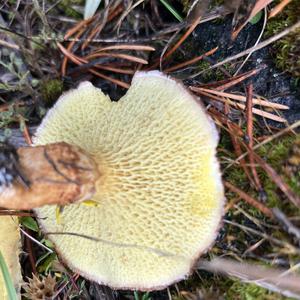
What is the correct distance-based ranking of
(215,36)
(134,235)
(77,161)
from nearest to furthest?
(77,161) < (134,235) < (215,36)

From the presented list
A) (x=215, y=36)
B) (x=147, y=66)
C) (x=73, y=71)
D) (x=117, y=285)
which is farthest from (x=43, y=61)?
(x=117, y=285)

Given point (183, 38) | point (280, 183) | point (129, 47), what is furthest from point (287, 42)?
point (129, 47)

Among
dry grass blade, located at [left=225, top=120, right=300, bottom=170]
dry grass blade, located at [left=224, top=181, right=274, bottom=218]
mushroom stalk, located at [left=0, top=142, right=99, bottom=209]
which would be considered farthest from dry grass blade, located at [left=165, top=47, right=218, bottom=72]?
mushroom stalk, located at [left=0, top=142, right=99, bottom=209]

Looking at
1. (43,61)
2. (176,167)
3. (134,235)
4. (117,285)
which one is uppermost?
(43,61)

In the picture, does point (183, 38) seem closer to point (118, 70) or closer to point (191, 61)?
point (191, 61)

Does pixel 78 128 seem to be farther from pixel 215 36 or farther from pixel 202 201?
pixel 215 36

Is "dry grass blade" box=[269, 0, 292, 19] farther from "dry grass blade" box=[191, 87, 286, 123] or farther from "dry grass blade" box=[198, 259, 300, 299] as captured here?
"dry grass blade" box=[198, 259, 300, 299]
